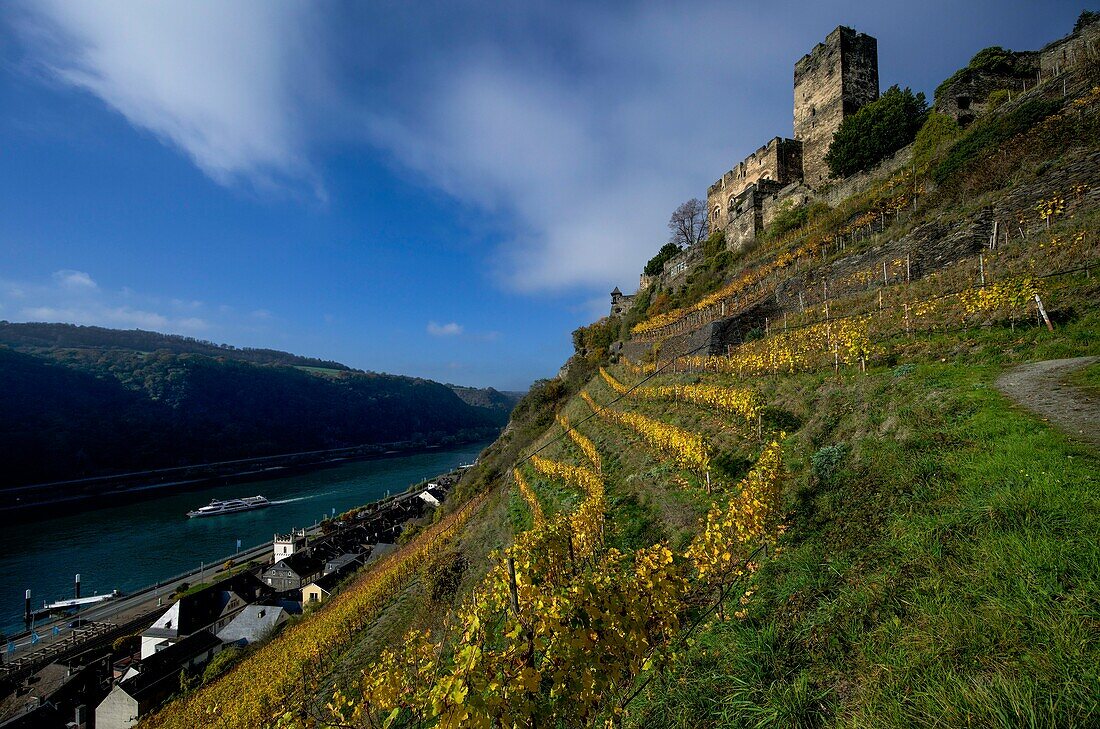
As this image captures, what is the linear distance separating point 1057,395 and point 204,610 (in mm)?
44328

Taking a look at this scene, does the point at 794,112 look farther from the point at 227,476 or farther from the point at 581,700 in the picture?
the point at 227,476

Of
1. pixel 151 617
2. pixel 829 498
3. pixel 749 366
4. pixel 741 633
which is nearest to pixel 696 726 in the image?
pixel 741 633

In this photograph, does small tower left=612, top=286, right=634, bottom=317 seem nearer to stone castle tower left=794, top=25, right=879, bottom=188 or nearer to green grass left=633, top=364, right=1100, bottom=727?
stone castle tower left=794, top=25, right=879, bottom=188

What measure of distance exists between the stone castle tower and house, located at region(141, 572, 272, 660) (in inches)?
2040

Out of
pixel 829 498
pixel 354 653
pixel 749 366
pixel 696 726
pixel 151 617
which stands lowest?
pixel 151 617

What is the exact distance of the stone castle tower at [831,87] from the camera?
28438 mm

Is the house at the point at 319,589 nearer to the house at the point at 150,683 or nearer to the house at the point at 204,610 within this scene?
the house at the point at 204,610

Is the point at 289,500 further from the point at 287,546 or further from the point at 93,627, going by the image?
the point at 93,627

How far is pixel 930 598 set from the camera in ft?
12.5

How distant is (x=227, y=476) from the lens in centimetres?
8631

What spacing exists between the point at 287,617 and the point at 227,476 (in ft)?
252

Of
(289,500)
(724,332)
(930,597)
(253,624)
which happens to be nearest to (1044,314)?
(930,597)

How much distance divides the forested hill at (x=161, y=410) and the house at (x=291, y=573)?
8038 centimetres

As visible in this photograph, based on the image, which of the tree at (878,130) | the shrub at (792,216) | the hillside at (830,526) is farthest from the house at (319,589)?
the tree at (878,130)
